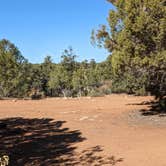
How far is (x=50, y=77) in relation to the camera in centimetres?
6950

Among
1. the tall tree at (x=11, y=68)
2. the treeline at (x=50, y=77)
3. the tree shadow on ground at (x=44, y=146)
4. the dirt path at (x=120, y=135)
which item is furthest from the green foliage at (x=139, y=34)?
the tall tree at (x=11, y=68)

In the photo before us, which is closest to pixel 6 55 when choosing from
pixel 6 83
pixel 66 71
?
pixel 6 83

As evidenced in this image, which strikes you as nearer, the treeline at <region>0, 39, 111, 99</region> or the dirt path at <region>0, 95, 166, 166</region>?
the dirt path at <region>0, 95, 166, 166</region>

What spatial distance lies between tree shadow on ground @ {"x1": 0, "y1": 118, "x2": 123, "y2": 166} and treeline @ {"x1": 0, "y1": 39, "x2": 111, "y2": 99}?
68.5 feet

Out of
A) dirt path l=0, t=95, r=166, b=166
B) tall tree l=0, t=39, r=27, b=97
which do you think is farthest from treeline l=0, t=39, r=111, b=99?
dirt path l=0, t=95, r=166, b=166

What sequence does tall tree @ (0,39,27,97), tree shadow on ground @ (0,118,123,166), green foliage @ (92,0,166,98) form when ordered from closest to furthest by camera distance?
tree shadow on ground @ (0,118,123,166)
green foliage @ (92,0,166,98)
tall tree @ (0,39,27,97)

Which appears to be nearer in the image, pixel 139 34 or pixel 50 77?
pixel 139 34

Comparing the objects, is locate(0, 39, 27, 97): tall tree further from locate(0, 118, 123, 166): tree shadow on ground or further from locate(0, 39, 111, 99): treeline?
locate(0, 118, 123, 166): tree shadow on ground

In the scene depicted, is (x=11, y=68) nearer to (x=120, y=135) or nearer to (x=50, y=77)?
(x=50, y=77)

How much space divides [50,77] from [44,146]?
2135 inches

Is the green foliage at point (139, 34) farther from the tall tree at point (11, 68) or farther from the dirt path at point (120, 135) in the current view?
the tall tree at point (11, 68)

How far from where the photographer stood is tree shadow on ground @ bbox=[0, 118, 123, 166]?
41.8ft

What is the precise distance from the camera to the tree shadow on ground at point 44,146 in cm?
1273

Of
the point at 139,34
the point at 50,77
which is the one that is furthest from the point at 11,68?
the point at 139,34
